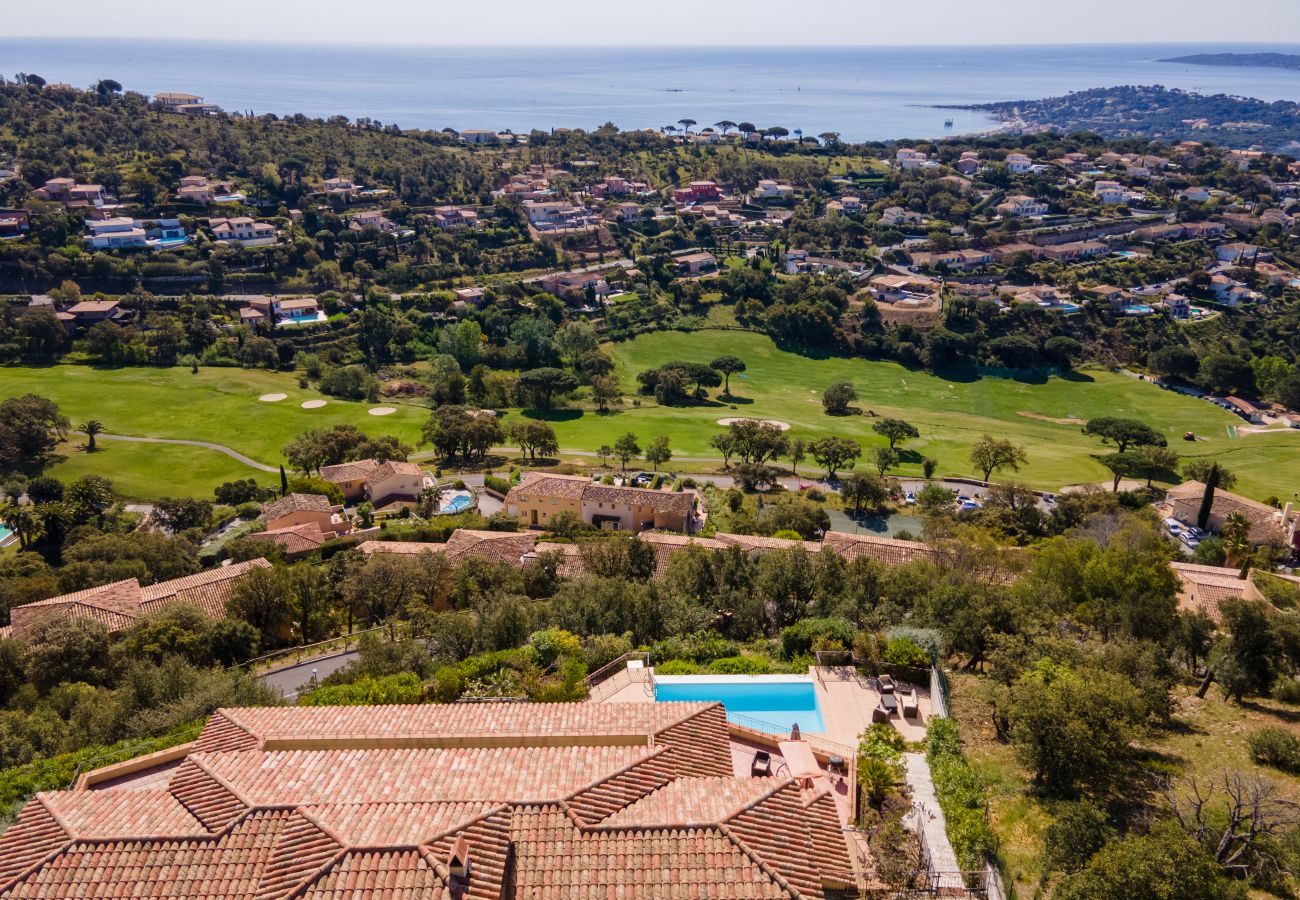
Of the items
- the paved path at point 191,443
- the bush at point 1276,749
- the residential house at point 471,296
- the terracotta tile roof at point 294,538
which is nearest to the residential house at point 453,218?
the residential house at point 471,296

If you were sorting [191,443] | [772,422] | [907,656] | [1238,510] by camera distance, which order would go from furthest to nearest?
[772,422] → [191,443] → [1238,510] → [907,656]

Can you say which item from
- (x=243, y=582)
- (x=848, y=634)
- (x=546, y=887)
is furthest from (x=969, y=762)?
(x=243, y=582)

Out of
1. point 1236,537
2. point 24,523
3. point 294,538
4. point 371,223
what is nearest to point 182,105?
point 371,223

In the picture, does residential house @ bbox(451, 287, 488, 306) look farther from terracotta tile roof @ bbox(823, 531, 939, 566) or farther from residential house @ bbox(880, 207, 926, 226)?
terracotta tile roof @ bbox(823, 531, 939, 566)

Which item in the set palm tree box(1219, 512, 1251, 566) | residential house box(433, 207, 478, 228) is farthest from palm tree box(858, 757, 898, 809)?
residential house box(433, 207, 478, 228)

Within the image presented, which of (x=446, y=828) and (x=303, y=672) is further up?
(x=446, y=828)

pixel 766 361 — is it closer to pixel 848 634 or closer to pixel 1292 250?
pixel 848 634

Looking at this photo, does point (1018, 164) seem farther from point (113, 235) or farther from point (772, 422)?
point (113, 235)
